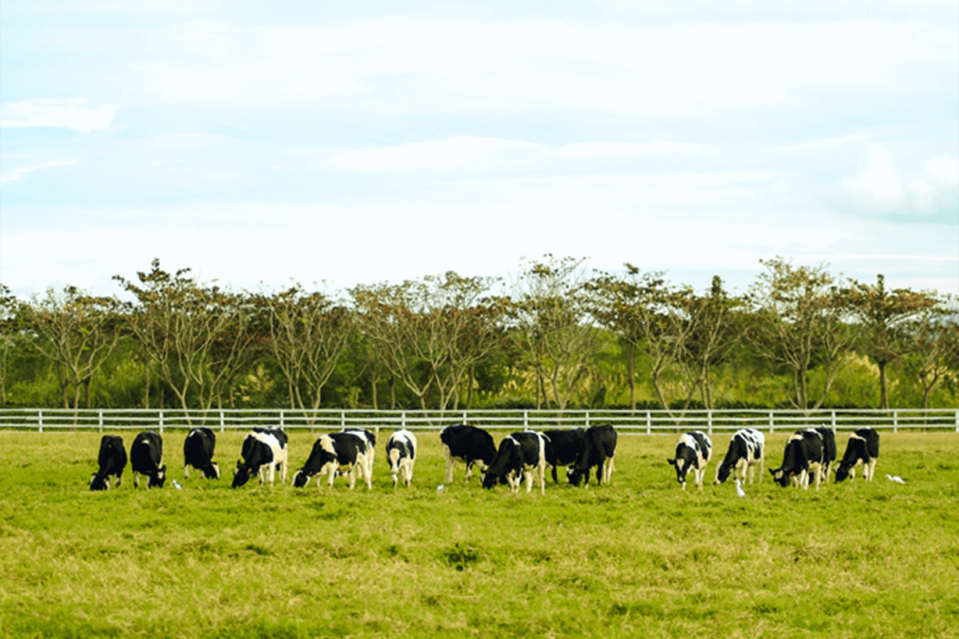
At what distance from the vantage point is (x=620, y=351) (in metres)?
48.4

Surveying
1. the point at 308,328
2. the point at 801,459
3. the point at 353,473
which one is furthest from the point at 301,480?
the point at 308,328

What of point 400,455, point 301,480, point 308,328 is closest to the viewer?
point 301,480

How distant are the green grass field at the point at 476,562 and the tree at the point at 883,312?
22.5 m

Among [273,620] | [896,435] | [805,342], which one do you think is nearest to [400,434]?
[273,620]

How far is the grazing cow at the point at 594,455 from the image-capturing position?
57.3 feet

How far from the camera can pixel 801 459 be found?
17.4 m

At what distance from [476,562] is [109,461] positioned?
8912mm

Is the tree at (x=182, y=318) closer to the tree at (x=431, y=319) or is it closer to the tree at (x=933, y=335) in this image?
the tree at (x=431, y=319)

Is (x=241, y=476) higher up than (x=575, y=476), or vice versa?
(x=241, y=476)

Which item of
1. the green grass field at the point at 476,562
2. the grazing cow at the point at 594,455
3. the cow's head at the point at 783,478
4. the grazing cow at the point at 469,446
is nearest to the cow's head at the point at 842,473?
the green grass field at the point at 476,562

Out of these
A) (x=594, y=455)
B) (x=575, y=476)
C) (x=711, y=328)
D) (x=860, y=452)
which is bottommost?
(x=575, y=476)

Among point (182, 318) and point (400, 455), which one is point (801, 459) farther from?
point (182, 318)

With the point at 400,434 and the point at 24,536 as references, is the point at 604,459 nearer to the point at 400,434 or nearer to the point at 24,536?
the point at 400,434

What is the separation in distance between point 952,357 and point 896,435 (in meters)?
12.3
